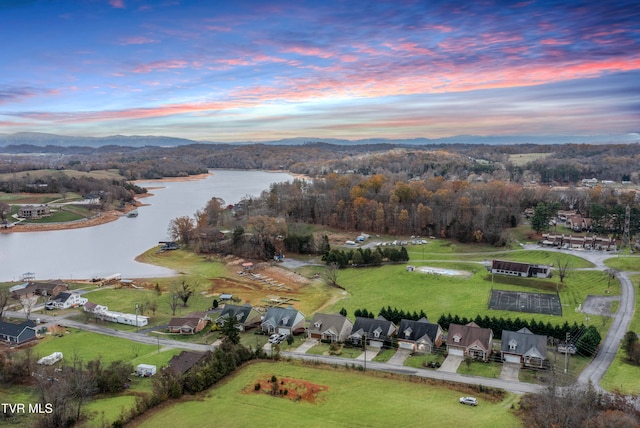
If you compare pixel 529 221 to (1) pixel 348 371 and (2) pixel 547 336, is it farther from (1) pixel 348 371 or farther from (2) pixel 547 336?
(1) pixel 348 371

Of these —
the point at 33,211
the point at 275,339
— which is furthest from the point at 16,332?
the point at 33,211

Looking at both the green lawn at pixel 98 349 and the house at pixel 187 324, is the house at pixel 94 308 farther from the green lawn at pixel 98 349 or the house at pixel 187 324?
the house at pixel 187 324

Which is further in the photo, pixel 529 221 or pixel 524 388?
pixel 529 221

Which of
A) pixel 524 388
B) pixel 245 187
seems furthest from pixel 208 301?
pixel 245 187

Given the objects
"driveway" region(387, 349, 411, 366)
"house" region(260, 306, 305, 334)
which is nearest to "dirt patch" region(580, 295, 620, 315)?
"driveway" region(387, 349, 411, 366)

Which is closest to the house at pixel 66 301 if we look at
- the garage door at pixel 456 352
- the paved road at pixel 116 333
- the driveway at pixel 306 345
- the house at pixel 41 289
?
the paved road at pixel 116 333

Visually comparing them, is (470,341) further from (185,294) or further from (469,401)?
(185,294)
